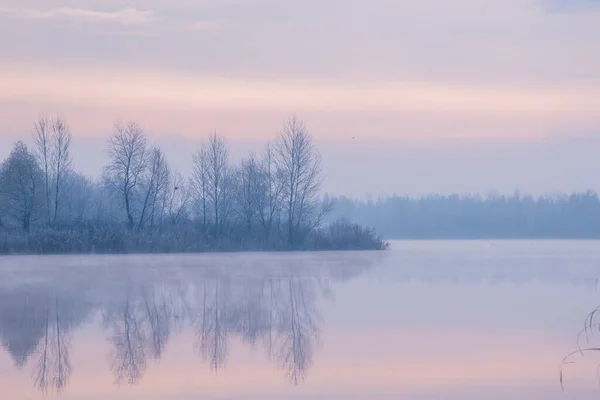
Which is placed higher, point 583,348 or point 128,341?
point 128,341

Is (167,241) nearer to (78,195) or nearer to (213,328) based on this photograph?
(78,195)

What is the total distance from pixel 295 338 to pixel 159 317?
3.05m

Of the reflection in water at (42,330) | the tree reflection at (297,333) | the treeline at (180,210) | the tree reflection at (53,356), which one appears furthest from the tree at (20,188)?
the tree reflection at (53,356)

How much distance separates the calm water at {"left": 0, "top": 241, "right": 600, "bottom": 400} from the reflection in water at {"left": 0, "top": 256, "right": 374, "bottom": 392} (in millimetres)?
31

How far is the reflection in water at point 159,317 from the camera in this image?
31.7 ft

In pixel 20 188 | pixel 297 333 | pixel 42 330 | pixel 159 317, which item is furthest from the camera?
pixel 20 188

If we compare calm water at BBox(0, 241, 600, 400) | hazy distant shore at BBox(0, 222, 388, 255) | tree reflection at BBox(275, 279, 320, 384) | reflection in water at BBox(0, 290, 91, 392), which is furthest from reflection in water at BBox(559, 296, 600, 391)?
hazy distant shore at BBox(0, 222, 388, 255)

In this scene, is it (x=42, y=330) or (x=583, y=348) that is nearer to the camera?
(x=583, y=348)

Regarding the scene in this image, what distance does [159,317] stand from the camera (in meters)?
13.5

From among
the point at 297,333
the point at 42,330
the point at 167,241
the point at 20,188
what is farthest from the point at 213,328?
the point at 20,188

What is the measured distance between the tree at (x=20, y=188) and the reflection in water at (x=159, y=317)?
1703 cm

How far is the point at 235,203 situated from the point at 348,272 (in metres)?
21.3

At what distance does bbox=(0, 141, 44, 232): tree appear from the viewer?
125 ft

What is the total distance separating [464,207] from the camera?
312 ft
